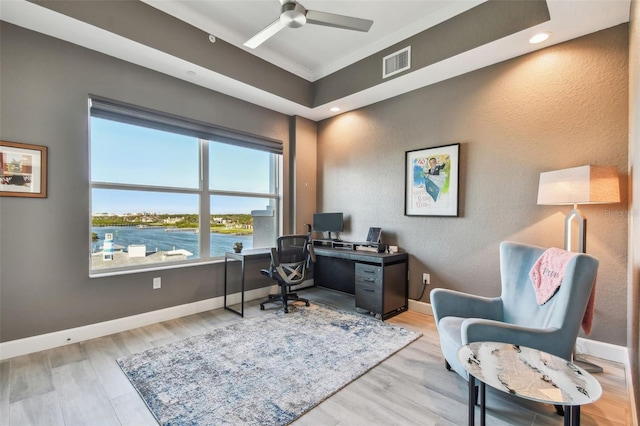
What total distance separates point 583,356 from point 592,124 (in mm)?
1975

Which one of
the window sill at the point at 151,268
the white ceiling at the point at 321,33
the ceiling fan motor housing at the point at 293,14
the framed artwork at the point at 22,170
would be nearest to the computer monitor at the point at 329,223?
the window sill at the point at 151,268

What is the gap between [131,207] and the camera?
3.10 meters

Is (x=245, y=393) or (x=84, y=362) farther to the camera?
(x=84, y=362)

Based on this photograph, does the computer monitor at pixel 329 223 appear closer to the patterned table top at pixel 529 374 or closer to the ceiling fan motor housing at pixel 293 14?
the ceiling fan motor housing at pixel 293 14

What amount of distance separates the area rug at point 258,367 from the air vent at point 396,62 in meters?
2.86

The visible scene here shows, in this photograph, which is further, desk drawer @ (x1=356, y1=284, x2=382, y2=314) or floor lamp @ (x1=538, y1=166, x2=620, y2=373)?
desk drawer @ (x1=356, y1=284, x2=382, y2=314)

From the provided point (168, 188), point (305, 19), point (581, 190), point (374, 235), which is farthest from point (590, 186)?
point (168, 188)

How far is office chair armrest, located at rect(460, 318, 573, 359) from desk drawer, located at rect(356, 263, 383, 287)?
155 centimetres

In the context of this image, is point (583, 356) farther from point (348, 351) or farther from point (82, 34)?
point (82, 34)

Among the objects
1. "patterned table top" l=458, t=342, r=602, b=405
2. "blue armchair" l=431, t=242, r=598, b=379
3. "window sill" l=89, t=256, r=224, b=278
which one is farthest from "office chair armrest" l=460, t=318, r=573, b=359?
"window sill" l=89, t=256, r=224, b=278

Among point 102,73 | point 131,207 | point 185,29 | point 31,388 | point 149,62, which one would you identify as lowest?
point 31,388

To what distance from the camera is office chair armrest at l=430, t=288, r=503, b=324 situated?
2.27m

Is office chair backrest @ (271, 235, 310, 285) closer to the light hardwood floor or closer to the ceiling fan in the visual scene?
the light hardwood floor

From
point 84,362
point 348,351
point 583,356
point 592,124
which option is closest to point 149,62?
point 84,362
